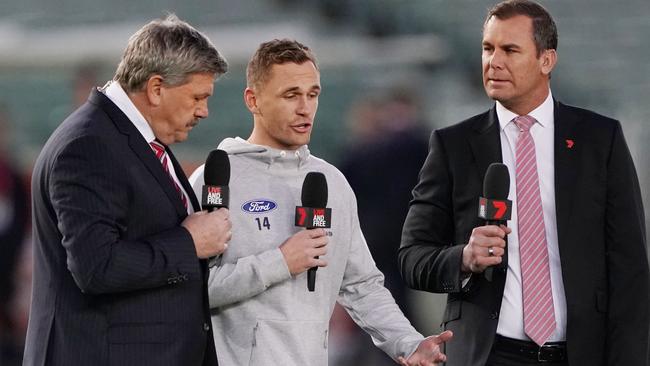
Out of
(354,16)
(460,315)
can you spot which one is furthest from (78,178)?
(354,16)

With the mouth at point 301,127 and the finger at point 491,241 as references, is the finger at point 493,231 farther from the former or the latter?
the mouth at point 301,127

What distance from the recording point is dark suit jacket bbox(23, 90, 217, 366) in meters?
3.49

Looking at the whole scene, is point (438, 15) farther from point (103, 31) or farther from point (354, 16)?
point (103, 31)

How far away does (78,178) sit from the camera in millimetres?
3498

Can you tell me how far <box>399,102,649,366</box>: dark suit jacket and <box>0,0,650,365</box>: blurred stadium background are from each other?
3690 millimetres

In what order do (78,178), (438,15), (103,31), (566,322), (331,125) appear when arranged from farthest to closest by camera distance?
(438,15) < (103,31) < (331,125) < (566,322) < (78,178)

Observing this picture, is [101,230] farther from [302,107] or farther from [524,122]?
[524,122]

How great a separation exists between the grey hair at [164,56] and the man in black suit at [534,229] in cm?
99

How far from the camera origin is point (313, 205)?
156 inches

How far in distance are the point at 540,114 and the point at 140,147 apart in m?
1.40

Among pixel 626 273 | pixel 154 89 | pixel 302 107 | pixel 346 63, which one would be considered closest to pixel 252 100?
pixel 302 107

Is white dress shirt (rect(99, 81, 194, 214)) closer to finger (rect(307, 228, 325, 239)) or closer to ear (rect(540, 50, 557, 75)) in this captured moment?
finger (rect(307, 228, 325, 239))

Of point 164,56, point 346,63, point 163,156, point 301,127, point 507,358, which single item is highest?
point 346,63

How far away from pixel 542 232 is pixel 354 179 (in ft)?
13.5
